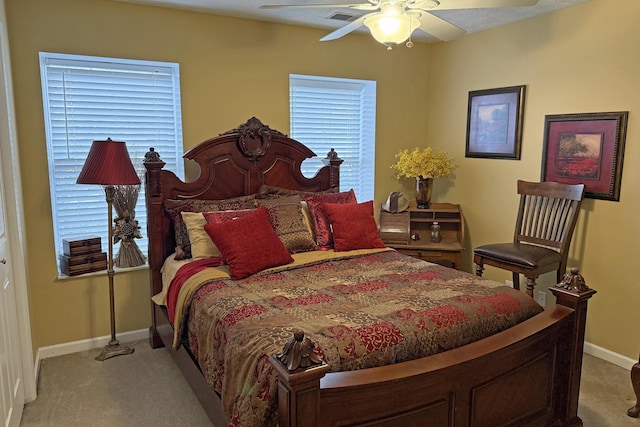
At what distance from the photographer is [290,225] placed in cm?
326

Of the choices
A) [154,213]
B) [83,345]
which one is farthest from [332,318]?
[83,345]

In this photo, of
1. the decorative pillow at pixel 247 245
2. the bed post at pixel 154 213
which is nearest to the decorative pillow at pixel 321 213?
the decorative pillow at pixel 247 245

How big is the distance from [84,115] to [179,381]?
1.93m

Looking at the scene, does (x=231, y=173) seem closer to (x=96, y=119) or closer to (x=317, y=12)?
(x=96, y=119)

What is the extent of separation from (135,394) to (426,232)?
2696 mm

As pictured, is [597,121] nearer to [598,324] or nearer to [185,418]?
[598,324]

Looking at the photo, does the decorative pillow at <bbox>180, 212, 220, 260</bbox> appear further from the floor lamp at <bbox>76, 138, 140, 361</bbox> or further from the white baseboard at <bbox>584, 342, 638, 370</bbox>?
the white baseboard at <bbox>584, 342, 638, 370</bbox>

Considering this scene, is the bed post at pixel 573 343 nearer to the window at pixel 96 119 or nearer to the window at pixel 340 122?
the window at pixel 340 122

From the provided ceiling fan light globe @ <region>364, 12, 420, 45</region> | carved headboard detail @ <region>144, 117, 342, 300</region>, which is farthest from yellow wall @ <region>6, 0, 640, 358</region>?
ceiling fan light globe @ <region>364, 12, 420, 45</region>

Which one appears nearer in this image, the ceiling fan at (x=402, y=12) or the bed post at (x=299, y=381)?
the bed post at (x=299, y=381)

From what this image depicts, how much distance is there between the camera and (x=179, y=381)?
298cm

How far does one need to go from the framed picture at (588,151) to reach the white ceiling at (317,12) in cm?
79

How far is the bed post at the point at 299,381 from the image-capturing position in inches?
55.9

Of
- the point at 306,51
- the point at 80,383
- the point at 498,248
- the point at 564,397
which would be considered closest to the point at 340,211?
the point at 498,248
